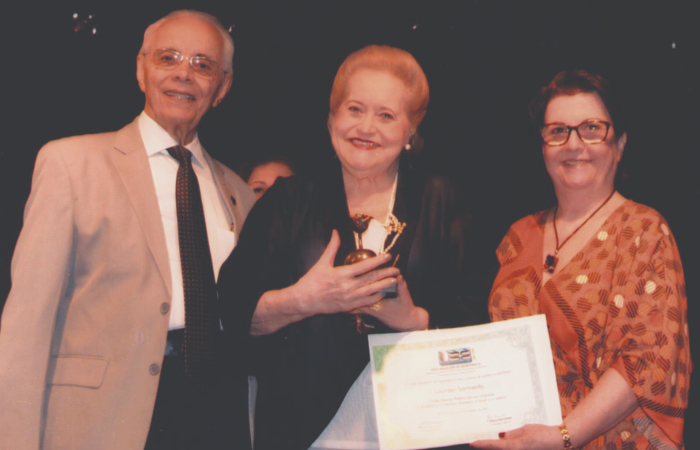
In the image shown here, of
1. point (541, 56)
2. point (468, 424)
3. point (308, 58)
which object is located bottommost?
point (468, 424)

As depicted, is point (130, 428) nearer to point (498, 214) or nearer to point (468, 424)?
point (468, 424)

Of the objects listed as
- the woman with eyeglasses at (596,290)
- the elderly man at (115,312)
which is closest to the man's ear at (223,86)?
the elderly man at (115,312)

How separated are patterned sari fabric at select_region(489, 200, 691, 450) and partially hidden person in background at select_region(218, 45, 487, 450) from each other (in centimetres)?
29

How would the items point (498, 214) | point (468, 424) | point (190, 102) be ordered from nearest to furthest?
1. point (468, 424)
2. point (190, 102)
3. point (498, 214)

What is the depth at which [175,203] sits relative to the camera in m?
2.07

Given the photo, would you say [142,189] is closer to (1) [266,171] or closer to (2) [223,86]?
(2) [223,86]

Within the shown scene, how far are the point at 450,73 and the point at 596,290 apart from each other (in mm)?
1392

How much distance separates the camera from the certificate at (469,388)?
164 centimetres

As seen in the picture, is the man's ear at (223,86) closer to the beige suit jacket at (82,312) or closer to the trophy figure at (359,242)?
the beige suit jacket at (82,312)

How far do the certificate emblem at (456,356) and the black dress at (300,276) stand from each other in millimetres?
102

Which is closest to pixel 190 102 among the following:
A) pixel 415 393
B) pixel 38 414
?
pixel 38 414

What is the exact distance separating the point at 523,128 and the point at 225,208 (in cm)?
133

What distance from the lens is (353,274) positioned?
1.53 m

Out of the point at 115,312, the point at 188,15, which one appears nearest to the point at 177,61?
the point at 188,15
